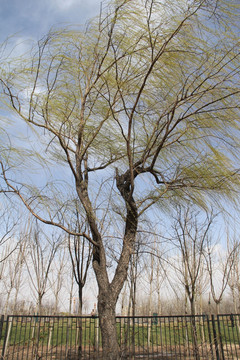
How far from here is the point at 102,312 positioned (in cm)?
362

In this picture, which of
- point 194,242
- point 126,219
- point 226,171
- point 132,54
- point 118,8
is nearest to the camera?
point 118,8

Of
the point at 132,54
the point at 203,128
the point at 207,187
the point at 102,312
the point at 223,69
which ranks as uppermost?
the point at 132,54

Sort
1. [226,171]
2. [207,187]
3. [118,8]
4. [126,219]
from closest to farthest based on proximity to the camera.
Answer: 1. [118,8]
2. [226,171]
3. [207,187]
4. [126,219]

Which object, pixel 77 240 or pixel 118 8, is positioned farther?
pixel 77 240

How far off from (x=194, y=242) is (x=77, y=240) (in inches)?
109

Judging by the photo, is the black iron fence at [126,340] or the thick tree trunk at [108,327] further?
the black iron fence at [126,340]

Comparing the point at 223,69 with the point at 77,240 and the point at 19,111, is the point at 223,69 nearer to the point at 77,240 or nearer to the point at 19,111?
the point at 19,111

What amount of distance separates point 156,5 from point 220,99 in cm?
113

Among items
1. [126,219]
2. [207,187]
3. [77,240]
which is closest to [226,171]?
[207,187]

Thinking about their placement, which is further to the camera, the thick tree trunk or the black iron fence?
the black iron fence

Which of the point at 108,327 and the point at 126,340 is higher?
the point at 108,327

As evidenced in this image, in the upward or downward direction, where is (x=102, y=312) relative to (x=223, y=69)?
downward

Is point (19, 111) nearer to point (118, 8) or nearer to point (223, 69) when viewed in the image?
point (118, 8)

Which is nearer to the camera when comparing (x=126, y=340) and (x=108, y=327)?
(x=108, y=327)
